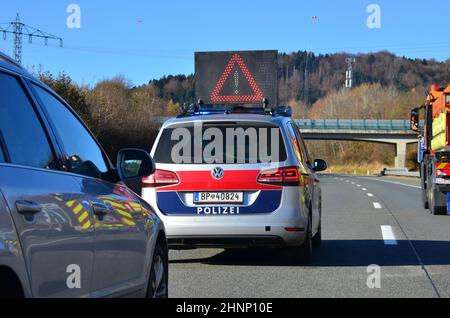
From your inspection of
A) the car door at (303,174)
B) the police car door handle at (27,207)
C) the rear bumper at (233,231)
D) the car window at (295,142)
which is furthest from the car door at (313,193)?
the police car door handle at (27,207)

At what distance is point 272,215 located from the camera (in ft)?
24.8

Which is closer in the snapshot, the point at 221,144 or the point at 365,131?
the point at 221,144

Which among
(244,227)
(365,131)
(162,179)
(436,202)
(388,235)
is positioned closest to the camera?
(244,227)

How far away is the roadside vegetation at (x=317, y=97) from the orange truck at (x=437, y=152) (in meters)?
6.38

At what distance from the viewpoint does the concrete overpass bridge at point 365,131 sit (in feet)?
275

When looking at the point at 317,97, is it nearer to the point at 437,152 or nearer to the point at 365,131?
the point at 365,131

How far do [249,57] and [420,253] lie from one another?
26.2 ft

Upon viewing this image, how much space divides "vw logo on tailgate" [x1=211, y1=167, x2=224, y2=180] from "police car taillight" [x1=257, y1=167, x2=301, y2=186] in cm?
42

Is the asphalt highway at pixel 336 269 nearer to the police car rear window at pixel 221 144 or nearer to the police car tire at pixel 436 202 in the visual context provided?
the police car rear window at pixel 221 144

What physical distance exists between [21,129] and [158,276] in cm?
191

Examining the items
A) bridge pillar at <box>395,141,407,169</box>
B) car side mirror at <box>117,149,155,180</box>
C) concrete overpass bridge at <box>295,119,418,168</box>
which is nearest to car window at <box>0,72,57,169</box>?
car side mirror at <box>117,149,155,180</box>

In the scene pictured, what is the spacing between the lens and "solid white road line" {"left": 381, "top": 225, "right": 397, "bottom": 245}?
1042 cm

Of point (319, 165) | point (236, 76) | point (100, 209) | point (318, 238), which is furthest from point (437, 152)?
point (100, 209)

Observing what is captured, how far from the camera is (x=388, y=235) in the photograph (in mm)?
11414
